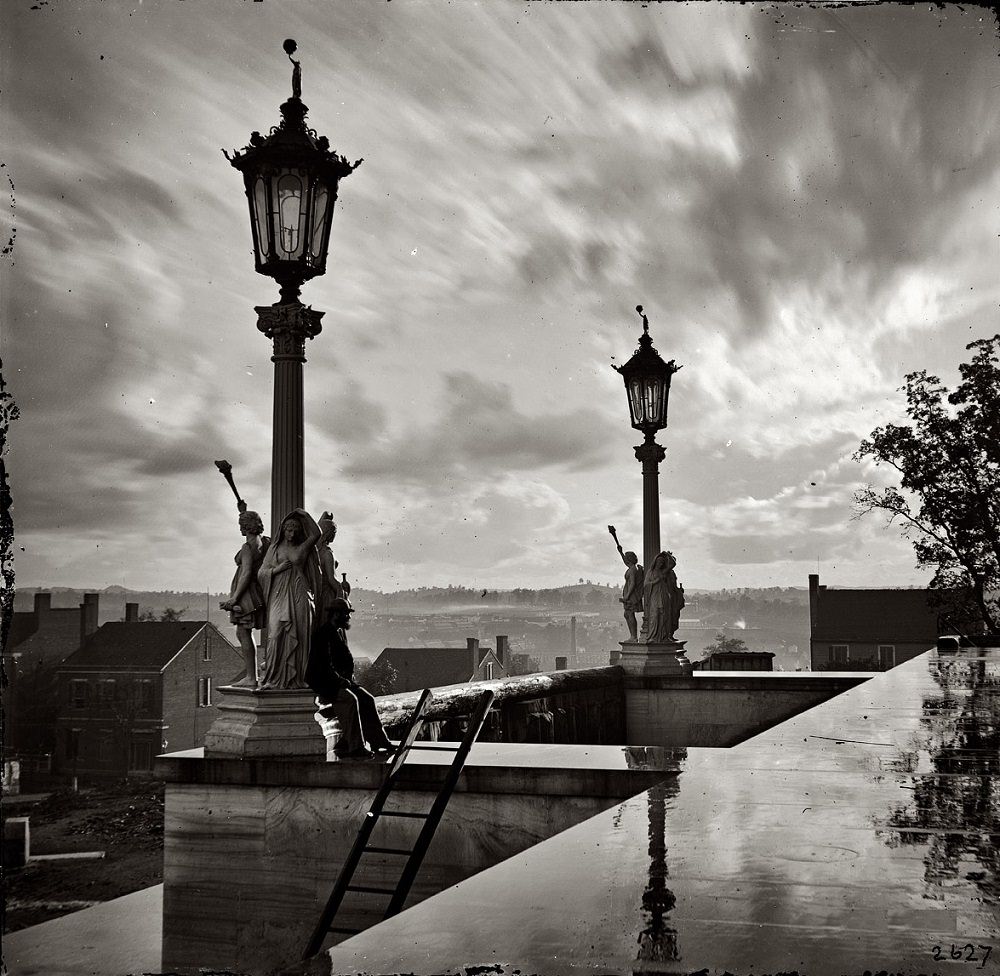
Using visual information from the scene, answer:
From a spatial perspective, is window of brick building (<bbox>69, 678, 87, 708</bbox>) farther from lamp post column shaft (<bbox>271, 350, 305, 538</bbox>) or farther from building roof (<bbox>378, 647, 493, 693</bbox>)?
lamp post column shaft (<bbox>271, 350, 305, 538</bbox>)

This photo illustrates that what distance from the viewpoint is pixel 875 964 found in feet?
7.93

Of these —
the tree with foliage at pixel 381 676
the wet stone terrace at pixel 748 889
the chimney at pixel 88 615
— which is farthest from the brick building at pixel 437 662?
the wet stone terrace at pixel 748 889

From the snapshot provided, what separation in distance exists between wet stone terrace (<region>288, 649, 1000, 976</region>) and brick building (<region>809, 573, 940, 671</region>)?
179 ft

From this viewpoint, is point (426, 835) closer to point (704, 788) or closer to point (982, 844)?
point (704, 788)

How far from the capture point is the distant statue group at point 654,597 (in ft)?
59.6

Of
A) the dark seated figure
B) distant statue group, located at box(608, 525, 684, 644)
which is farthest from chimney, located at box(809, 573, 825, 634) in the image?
the dark seated figure

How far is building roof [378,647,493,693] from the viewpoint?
45250 mm

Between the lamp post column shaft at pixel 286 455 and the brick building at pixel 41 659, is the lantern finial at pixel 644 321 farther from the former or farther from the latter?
the brick building at pixel 41 659

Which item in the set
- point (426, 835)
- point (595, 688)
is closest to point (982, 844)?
point (426, 835)

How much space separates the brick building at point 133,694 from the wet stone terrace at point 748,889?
28.9 m

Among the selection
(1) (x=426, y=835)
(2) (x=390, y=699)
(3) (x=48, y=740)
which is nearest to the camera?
(1) (x=426, y=835)

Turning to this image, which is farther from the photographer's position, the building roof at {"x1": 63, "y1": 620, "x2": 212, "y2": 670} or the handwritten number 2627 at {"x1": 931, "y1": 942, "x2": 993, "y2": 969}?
the building roof at {"x1": 63, "y1": 620, "x2": 212, "y2": 670}

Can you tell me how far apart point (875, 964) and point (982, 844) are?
62.9 inches

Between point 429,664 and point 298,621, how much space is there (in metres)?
39.4
